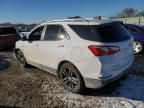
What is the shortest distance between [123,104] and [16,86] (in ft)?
9.82

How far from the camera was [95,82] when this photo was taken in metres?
4.74

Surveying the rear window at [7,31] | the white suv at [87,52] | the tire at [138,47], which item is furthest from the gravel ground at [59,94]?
the rear window at [7,31]

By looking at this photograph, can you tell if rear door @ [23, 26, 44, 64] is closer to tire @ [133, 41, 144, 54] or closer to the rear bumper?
the rear bumper

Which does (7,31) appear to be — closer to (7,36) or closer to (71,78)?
(7,36)

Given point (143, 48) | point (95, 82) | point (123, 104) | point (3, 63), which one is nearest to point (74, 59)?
point (95, 82)

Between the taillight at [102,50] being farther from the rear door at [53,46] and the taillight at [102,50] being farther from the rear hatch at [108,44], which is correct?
the rear door at [53,46]

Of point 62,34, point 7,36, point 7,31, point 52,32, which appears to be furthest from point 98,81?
point 7,31

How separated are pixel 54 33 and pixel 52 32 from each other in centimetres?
13

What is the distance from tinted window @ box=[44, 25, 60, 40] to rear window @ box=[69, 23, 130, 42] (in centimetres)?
63

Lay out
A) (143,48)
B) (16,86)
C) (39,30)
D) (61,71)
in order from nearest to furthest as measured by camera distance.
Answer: (61,71) → (16,86) → (39,30) → (143,48)

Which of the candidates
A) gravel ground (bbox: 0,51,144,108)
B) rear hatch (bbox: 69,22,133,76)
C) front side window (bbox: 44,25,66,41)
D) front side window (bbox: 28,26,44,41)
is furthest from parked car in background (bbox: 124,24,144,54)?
front side window (bbox: 44,25,66,41)

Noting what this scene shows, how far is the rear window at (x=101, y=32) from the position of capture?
472cm

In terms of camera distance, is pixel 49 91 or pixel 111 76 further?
pixel 49 91

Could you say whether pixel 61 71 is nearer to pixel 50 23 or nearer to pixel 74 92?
pixel 74 92
